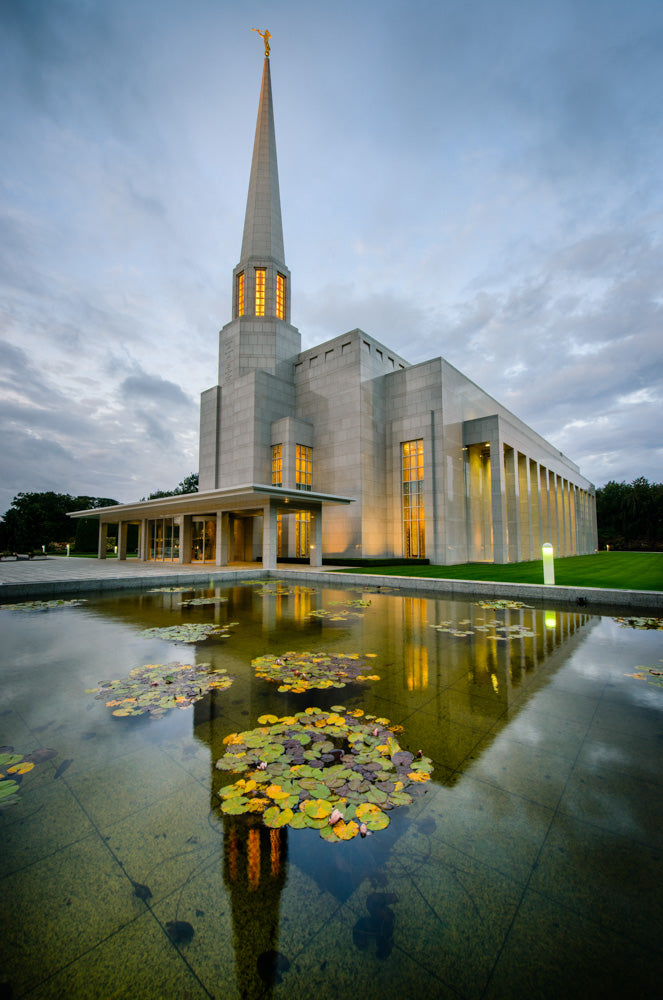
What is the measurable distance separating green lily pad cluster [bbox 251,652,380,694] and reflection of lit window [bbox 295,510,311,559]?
24.9 metres

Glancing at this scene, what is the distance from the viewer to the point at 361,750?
10.9 feet

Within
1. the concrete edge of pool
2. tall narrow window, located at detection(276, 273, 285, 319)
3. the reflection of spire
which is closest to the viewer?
the reflection of spire

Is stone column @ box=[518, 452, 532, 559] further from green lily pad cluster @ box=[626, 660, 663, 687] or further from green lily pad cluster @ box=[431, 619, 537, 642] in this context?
green lily pad cluster @ box=[626, 660, 663, 687]

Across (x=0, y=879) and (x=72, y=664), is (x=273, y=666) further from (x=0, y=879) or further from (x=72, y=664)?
(x=0, y=879)

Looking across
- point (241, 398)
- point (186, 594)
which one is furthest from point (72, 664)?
point (241, 398)

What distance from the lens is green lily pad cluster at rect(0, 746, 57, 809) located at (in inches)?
108

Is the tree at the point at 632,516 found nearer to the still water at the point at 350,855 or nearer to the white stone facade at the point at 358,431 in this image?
the white stone facade at the point at 358,431

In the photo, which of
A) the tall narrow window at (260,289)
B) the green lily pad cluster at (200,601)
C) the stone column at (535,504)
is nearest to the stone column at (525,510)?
the stone column at (535,504)

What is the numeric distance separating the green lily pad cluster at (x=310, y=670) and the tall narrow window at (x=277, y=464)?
27.1 meters

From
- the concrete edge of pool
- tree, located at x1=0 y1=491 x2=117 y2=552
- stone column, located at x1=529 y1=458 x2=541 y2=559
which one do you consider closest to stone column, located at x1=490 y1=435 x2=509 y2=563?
stone column, located at x1=529 y1=458 x2=541 y2=559

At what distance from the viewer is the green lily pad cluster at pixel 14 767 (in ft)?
9.02

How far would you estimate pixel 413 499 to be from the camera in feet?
100

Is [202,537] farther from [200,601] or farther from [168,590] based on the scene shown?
[200,601]

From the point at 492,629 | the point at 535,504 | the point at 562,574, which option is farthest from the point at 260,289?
the point at 492,629
